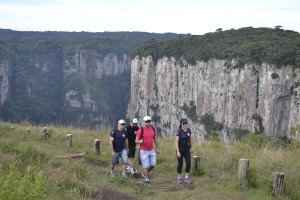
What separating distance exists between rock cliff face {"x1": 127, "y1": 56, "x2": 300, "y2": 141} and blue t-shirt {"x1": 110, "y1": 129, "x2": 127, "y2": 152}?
33442 mm

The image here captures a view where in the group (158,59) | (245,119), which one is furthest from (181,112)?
(245,119)

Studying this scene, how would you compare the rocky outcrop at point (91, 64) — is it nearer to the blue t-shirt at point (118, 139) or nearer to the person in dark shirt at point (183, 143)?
the blue t-shirt at point (118, 139)

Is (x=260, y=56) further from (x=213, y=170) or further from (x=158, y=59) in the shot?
(x=213, y=170)

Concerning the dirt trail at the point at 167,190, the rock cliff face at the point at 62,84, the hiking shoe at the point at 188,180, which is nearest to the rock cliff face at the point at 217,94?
the rock cliff face at the point at 62,84

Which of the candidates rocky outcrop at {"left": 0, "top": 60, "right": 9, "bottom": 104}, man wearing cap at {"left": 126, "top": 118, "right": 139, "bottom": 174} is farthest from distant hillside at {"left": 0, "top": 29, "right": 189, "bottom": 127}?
man wearing cap at {"left": 126, "top": 118, "right": 139, "bottom": 174}

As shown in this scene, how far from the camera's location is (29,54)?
6078 inches

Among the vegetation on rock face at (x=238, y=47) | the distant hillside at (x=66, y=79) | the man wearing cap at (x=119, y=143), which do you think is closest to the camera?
the man wearing cap at (x=119, y=143)

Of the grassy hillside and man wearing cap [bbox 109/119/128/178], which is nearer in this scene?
the grassy hillside

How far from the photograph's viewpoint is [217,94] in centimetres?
8225

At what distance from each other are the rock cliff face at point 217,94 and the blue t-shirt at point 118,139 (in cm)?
3344

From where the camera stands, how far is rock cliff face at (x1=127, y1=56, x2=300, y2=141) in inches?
2562

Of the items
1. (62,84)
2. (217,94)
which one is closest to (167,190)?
(217,94)

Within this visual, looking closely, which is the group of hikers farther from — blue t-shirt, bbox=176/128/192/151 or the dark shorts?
the dark shorts

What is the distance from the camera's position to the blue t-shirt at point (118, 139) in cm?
1173
